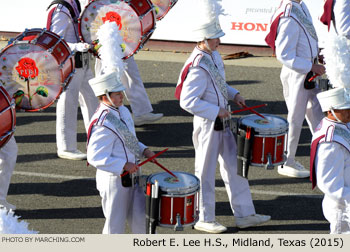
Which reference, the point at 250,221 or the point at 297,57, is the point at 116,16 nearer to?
the point at 297,57

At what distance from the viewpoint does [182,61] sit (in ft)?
43.4

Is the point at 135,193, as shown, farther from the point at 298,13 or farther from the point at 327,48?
the point at 298,13

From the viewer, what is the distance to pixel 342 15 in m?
9.98

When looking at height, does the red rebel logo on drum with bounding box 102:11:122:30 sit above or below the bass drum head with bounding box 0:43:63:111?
above

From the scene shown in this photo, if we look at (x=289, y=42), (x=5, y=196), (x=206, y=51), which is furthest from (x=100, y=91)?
(x=289, y=42)

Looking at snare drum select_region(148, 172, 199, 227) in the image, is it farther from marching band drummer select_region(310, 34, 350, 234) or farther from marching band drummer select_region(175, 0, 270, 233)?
marching band drummer select_region(175, 0, 270, 233)

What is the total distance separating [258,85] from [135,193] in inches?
212

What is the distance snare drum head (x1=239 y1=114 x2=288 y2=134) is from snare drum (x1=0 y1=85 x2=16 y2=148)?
2.10m

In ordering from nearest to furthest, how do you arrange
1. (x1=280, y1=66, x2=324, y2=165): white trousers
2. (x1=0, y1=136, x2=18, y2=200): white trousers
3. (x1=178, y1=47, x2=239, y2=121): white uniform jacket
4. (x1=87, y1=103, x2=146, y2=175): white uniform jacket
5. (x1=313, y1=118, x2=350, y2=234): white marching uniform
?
(x1=313, y1=118, x2=350, y2=234): white marching uniform, (x1=87, y1=103, x2=146, y2=175): white uniform jacket, (x1=178, y1=47, x2=239, y2=121): white uniform jacket, (x1=0, y1=136, x2=18, y2=200): white trousers, (x1=280, y1=66, x2=324, y2=165): white trousers

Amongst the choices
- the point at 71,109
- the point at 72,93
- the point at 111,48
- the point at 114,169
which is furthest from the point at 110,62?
the point at 71,109

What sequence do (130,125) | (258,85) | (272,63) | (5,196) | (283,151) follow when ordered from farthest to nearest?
(272,63), (258,85), (5,196), (283,151), (130,125)

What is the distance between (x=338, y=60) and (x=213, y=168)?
1998mm

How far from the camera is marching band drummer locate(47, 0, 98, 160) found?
9406mm

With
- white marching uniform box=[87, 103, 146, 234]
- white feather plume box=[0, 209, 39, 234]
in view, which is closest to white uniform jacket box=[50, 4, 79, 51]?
white marching uniform box=[87, 103, 146, 234]
